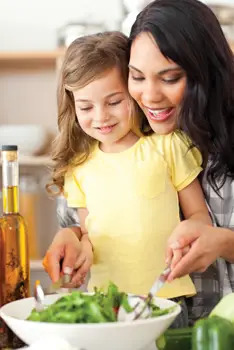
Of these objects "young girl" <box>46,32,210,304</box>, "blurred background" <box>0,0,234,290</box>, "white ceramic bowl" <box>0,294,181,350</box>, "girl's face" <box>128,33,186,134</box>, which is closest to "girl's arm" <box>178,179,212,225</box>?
"young girl" <box>46,32,210,304</box>

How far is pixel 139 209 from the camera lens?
1.70 m

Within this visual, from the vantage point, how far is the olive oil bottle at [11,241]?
1.28m

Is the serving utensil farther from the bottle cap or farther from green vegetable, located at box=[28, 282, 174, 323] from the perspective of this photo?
the bottle cap

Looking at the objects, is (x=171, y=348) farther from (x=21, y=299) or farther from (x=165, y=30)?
(x=165, y=30)

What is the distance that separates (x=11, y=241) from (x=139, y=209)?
471 mm

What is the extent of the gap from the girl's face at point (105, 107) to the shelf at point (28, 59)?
2.18m

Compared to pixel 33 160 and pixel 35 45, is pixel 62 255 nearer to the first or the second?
pixel 33 160

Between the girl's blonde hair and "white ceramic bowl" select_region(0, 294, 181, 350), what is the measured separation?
0.72 m

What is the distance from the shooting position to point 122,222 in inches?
67.3

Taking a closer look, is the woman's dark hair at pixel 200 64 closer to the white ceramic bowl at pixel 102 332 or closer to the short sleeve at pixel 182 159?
the short sleeve at pixel 182 159

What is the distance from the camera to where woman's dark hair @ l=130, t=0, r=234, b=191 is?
162 cm

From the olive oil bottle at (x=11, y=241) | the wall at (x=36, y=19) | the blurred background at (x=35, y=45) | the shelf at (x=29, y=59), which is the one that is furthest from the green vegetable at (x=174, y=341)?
the wall at (x=36, y=19)

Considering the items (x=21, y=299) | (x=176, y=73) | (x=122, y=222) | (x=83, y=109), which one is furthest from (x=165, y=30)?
(x=21, y=299)

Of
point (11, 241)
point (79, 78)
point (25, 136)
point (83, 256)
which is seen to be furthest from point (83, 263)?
point (25, 136)
